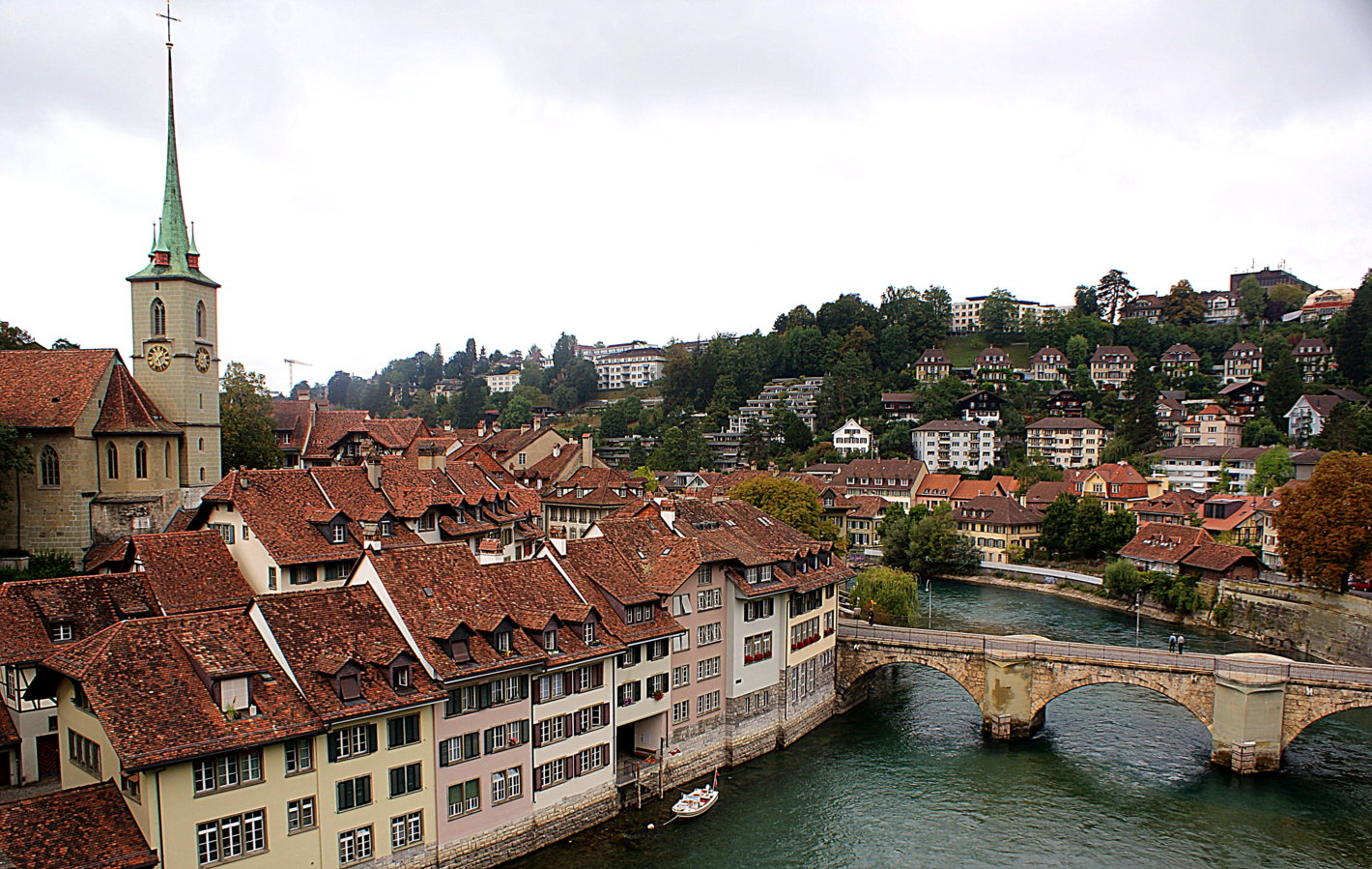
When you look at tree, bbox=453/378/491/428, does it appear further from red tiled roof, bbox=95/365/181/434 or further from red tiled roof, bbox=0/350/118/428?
red tiled roof, bbox=0/350/118/428

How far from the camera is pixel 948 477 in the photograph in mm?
109750

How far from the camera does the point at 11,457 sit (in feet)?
133

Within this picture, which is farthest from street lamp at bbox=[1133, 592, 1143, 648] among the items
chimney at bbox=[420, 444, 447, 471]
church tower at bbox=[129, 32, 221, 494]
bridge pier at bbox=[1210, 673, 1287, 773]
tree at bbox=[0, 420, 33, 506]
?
tree at bbox=[0, 420, 33, 506]

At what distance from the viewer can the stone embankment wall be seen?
5528 cm

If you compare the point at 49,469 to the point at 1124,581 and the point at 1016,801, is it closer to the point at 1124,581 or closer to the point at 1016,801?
the point at 1016,801

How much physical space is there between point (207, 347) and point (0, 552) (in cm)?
1360

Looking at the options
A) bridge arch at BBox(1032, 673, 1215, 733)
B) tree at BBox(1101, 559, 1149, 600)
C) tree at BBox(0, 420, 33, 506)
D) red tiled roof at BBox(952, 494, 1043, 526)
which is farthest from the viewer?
red tiled roof at BBox(952, 494, 1043, 526)

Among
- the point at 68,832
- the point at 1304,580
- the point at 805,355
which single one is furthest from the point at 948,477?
the point at 68,832

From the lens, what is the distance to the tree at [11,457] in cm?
4041

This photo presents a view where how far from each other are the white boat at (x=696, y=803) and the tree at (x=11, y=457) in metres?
32.1

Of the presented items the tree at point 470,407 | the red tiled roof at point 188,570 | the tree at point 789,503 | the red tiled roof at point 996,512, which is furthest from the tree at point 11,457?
the tree at point 470,407

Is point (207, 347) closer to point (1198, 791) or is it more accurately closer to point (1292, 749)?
point (1198, 791)

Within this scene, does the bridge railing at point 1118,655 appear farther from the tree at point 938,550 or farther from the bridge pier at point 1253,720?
the tree at point 938,550

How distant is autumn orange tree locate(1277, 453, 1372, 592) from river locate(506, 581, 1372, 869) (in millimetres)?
15008
